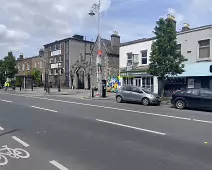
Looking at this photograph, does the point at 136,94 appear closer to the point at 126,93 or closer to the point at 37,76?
the point at 126,93

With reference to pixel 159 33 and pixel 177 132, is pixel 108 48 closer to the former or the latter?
pixel 159 33

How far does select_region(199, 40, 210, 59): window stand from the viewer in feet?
64.4

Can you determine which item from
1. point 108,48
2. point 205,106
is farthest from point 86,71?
point 205,106

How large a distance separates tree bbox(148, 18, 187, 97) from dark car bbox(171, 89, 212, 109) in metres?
3.95

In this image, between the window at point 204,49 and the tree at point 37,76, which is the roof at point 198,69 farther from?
the tree at point 37,76

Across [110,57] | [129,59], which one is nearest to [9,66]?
[110,57]

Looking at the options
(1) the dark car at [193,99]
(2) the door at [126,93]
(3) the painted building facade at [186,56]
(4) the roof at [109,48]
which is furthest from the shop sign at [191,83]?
(4) the roof at [109,48]

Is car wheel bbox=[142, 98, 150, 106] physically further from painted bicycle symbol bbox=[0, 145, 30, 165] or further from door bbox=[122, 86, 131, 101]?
painted bicycle symbol bbox=[0, 145, 30, 165]

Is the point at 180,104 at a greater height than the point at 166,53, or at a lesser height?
lesser

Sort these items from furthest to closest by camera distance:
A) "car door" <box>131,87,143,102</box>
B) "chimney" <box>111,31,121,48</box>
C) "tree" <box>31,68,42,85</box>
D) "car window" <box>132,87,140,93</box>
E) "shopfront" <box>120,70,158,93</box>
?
"tree" <box>31,68,42,85</box> → "chimney" <box>111,31,121,48</box> → "shopfront" <box>120,70,158,93</box> → "car window" <box>132,87,140,93</box> → "car door" <box>131,87,143,102</box>

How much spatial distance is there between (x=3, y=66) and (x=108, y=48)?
24.5 meters

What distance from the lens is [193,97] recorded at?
13.9 metres

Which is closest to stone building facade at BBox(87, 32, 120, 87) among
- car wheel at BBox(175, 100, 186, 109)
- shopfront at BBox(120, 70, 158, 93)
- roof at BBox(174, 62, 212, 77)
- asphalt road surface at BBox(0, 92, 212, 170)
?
shopfront at BBox(120, 70, 158, 93)

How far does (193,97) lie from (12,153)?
1207cm
